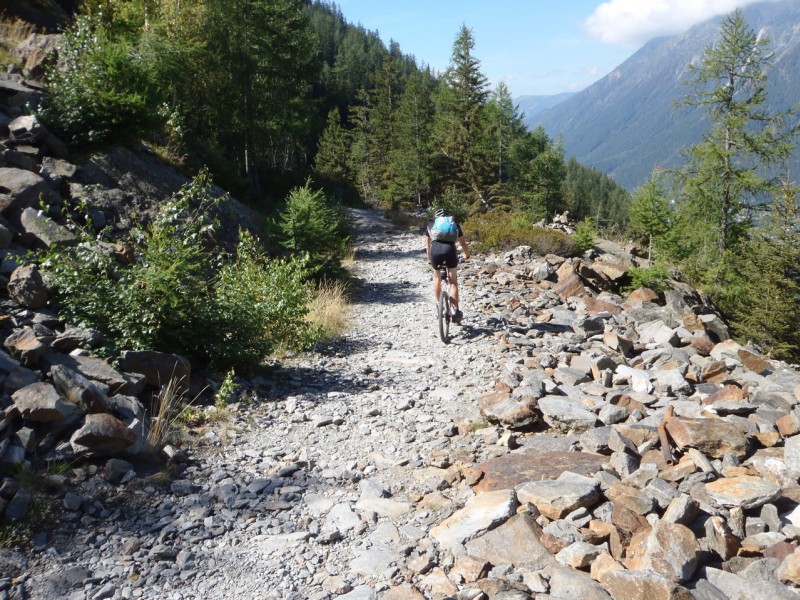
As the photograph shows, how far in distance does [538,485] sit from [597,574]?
3.07 ft

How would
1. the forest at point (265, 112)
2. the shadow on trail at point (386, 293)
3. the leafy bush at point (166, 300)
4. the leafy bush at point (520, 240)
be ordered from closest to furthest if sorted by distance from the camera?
1. the leafy bush at point (166, 300)
2. the forest at point (265, 112)
3. the shadow on trail at point (386, 293)
4. the leafy bush at point (520, 240)

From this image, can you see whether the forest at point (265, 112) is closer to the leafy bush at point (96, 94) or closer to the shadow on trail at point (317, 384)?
the leafy bush at point (96, 94)

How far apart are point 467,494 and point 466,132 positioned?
107 feet

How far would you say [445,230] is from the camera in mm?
8680

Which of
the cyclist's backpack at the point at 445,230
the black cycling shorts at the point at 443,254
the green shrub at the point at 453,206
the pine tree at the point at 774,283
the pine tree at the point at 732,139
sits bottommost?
the pine tree at the point at 774,283

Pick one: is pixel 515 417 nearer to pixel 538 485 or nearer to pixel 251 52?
pixel 538 485

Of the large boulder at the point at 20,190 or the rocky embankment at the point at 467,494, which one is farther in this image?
the large boulder at the point at 20,190

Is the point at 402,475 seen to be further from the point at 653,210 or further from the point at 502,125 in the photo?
the point at 502,125

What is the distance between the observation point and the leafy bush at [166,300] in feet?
19.3

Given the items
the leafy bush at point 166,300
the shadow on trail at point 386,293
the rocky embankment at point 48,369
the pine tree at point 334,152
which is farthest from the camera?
the pine tree at point 334,152

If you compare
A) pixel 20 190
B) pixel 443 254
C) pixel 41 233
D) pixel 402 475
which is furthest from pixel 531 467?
pixel 20 190

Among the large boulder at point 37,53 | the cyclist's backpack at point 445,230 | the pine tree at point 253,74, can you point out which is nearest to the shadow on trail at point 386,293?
the cyclist's backpack at point 445,230

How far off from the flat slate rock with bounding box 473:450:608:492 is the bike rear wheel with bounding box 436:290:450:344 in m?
4.10

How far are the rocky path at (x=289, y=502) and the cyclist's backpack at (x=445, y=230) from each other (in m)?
2.20
